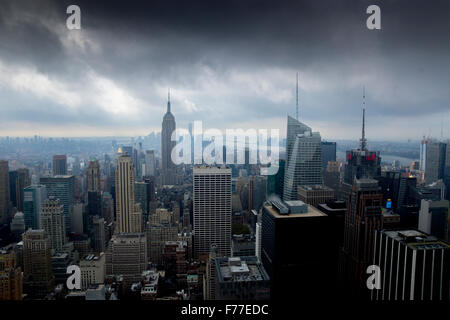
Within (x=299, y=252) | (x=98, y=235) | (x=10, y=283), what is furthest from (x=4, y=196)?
(x=299, y=252)

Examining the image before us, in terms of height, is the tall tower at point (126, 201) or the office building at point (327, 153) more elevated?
the office building at point (327, 153)

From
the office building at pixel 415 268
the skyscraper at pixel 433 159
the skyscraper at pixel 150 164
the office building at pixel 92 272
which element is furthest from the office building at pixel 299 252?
the skyscraper at pixel 150 164

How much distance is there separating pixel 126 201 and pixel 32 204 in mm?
3208

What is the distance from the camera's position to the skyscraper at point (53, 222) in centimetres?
958

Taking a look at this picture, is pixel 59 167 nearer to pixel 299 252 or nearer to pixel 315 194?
pixel 315 194

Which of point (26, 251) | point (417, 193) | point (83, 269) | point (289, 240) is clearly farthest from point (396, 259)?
point (26, 251)

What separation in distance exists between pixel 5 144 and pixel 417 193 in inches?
408

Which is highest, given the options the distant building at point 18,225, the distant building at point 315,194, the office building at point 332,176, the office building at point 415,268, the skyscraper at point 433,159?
the skyscraper at point 433,159

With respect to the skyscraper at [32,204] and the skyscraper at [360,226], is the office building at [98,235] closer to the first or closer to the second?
the skyscraper at [32,204]

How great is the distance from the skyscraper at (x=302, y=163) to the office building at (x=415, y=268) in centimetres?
342

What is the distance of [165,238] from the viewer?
423 inches

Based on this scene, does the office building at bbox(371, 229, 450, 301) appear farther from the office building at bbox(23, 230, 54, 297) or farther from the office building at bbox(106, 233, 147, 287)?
the office building at bbox(23, 230, 54, 297)

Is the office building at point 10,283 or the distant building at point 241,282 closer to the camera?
the distant building at point 241,282

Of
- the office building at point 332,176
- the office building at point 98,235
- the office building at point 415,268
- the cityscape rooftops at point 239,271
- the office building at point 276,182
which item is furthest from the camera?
the office building at point 98,235
